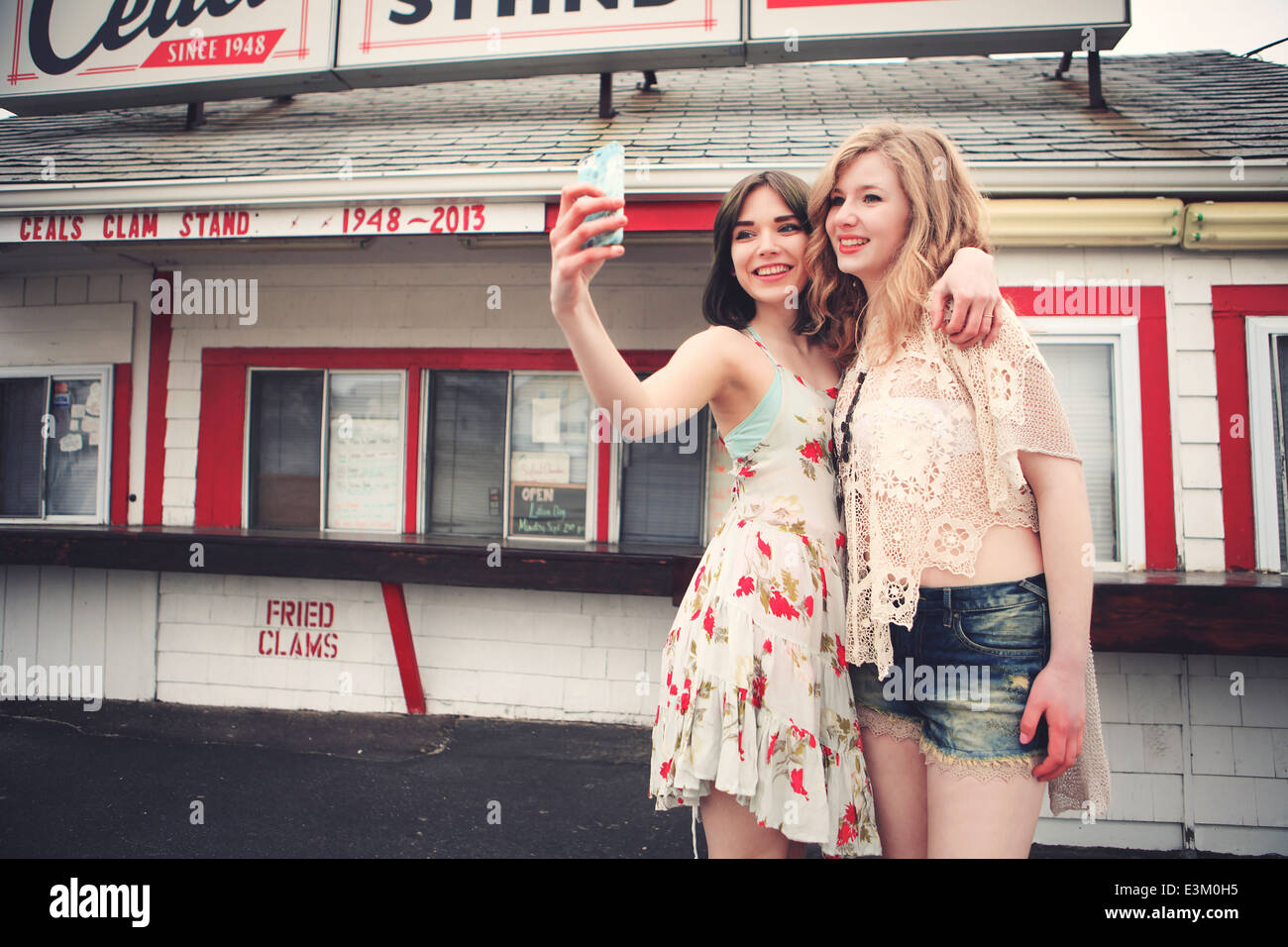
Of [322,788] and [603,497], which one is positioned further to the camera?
[603,497]

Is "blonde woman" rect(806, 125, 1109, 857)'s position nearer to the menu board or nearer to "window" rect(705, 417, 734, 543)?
"window" rect(705, 417, 734, 543)

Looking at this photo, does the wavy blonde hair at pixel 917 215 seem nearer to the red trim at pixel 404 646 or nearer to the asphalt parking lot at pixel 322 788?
the asphalt parking lot at pixel 322 788

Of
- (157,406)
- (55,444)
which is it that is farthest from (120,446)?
(55,444)

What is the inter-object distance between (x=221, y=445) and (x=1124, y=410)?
5858 mm

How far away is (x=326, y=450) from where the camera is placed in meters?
4.75

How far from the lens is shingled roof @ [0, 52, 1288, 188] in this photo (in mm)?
3551

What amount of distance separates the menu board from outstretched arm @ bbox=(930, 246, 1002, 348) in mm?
4159

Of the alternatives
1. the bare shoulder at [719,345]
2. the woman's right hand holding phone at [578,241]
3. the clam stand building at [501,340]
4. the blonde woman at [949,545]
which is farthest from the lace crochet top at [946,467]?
the clam stand building at [501,340]

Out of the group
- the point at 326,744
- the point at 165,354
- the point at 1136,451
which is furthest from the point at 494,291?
the point at 1136,451

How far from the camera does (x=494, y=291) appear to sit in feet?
15.0

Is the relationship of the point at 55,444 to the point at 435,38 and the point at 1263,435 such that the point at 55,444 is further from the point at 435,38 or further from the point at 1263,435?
the point at 1263,435

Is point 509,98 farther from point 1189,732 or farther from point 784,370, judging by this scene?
point 1189,732

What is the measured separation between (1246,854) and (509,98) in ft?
21.3
